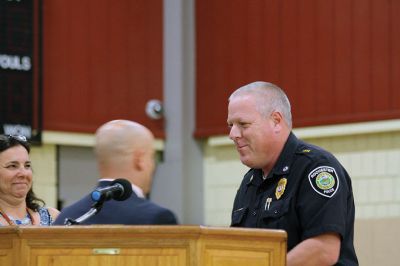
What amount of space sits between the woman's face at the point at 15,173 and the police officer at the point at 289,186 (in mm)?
1658

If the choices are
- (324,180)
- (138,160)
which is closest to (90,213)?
(138,160)

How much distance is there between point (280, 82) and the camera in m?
12.4

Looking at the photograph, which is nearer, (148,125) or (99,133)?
(99,133)

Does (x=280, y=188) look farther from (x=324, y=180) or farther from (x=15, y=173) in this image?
(x=15, y=173)

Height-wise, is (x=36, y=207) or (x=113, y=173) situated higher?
(x=113, y=173)

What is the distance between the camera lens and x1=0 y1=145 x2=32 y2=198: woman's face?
6.14 meters

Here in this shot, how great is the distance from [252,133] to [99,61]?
804 centimetres

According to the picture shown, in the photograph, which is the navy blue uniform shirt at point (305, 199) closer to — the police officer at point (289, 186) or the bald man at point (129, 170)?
the police officer at point (289, 186)

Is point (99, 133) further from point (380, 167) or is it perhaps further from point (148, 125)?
point (148, 125)

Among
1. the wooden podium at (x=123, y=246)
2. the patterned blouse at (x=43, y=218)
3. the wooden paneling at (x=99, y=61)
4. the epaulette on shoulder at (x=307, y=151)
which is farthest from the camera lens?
the wooden paneling at (x=99, y=61)

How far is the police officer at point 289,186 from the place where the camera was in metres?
4.46

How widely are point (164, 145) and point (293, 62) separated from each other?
2.06 metres

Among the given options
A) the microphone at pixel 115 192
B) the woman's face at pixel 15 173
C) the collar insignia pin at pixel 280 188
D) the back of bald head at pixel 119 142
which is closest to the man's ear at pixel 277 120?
the collar insignia pin at pixel 280 188

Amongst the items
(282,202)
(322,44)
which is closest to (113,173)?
(282,202)
